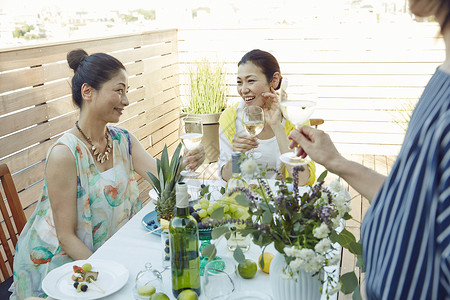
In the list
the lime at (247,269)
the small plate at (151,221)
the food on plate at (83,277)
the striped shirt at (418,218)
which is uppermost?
the striped shirt at (418,218)

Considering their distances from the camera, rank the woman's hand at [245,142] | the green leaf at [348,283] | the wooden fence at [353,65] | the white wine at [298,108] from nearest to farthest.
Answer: the green leaf at [348,283]
the white wine at [298,108]
the woman's hand at [245,142]
the wooden fence at [353,65]

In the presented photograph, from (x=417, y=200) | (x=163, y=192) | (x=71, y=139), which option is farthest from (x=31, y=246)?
(x=417, y=200)

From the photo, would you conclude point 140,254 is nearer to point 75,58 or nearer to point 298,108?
point 298,108

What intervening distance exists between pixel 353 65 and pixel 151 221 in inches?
155

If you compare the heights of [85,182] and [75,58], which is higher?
[75,58]

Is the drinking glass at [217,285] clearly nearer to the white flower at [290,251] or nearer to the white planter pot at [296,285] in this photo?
the white planter pot at [296,285]

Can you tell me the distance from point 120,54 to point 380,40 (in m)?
2.80

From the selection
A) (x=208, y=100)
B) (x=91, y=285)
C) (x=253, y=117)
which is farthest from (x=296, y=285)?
(x=208, y=100)

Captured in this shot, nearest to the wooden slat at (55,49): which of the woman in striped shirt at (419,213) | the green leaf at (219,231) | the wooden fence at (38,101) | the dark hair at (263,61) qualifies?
the wooden fence at (38,101)

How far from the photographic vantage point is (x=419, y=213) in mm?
671

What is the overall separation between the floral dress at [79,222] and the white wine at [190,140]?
43cm

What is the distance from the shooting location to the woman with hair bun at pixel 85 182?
184 centimetres

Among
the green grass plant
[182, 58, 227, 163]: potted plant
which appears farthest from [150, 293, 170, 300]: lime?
the green grass plant

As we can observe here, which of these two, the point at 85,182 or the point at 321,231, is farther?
the point at 85,182
